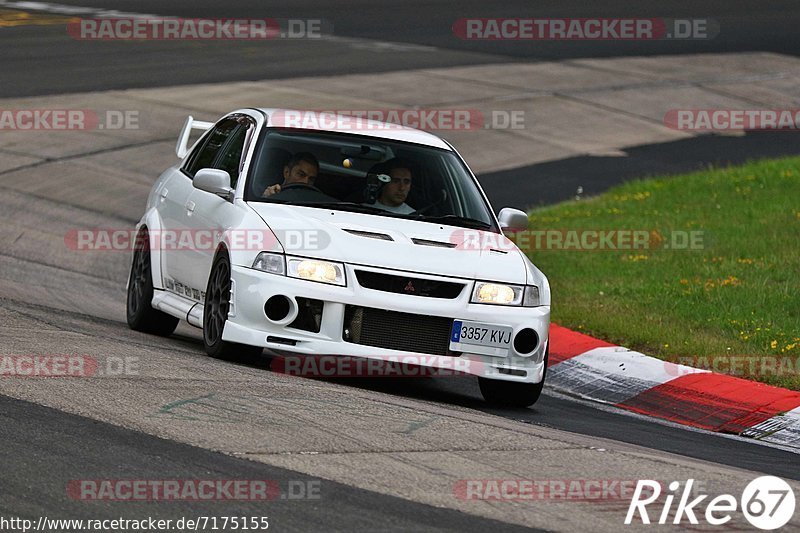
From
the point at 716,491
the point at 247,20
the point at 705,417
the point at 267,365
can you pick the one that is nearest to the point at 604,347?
the point at 705,417

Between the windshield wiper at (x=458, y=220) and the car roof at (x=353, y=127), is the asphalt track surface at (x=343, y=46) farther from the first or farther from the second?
the windshield wiper at (x=458, y=220)

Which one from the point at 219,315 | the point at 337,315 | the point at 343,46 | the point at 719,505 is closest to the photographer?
the point at 719,505

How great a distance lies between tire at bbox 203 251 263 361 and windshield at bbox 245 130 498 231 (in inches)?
23.0

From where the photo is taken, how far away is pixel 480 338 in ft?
28.0

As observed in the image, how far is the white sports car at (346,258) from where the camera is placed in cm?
841

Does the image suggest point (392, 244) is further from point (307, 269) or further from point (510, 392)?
point (510, 392)

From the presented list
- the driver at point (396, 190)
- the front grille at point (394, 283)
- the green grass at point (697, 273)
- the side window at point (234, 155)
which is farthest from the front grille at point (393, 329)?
the green grass at point (697, 273)

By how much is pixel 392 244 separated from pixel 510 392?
1199mm

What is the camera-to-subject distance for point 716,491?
21.3ft

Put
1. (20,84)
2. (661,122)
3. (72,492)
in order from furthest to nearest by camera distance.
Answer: (661,122) < (20,84) < (72,492)

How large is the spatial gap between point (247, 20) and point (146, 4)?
2.44 metres

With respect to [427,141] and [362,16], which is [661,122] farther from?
[427,141]

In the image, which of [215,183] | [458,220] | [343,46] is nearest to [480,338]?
[458,220]

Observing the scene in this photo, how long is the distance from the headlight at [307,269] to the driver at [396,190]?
1075mm
